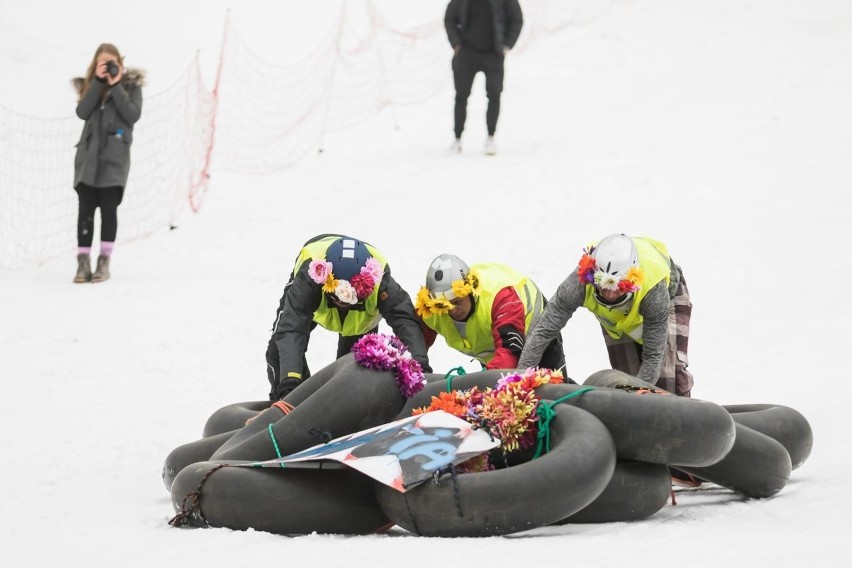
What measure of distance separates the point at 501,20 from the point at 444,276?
7604 millimetres

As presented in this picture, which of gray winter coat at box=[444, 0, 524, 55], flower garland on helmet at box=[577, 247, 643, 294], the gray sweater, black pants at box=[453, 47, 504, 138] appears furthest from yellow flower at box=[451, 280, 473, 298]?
gray winter coat at box=[444, 0, 524, 55]

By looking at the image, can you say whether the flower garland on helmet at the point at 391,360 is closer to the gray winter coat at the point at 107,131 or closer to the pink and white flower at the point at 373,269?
the pink and white flower at the point at 373,269

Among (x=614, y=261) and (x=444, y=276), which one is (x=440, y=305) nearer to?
(x=444, y=276)

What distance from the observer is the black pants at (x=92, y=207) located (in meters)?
10.7

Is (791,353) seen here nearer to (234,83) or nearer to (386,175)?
(386,175)

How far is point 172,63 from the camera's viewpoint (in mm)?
18594

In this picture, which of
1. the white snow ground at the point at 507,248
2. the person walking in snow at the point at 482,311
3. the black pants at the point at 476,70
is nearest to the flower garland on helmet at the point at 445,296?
the person walking in snow at the point at 482,311

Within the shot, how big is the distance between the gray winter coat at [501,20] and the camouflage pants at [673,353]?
7.16 m

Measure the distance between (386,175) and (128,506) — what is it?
863 centimetres

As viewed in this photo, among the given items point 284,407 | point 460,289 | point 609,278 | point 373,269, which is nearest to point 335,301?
point 373,269

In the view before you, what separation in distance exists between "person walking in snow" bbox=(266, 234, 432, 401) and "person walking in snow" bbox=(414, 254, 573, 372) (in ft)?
0.57

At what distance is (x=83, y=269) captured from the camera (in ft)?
36.1

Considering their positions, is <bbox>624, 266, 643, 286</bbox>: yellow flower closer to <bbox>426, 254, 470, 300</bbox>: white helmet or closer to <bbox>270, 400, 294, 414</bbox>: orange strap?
<bbox>426, 254, 470, 300</bbox>: white helmet

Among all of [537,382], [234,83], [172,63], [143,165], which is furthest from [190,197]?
[537,382]
